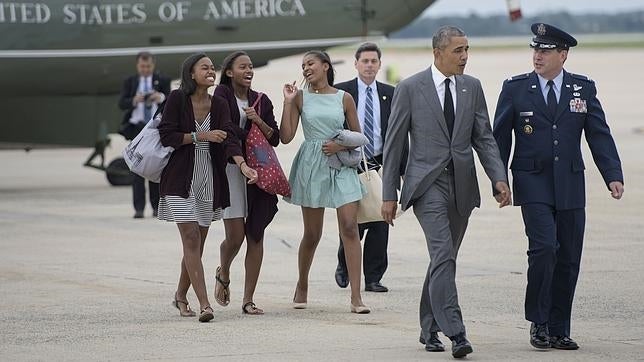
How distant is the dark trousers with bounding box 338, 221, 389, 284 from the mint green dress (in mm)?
994

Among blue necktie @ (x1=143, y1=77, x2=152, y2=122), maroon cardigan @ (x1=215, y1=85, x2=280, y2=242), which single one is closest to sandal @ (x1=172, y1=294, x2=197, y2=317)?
maroon cardigan @ (x1=215, y1=85, x2=280, y2=242)

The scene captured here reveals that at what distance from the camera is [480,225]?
567 inches

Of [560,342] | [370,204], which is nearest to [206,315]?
[370,204]

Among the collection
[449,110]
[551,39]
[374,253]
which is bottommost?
[374,253]

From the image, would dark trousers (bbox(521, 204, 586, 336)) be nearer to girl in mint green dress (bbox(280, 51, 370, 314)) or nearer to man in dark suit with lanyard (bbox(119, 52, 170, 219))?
girl in mint green dress (bbox(280, 51, 370, 314))

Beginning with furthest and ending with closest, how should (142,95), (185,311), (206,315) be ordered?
(142,95)
(185,311)
(206,315)

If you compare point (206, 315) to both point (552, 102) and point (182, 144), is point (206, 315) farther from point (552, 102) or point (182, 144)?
point (552, 102)

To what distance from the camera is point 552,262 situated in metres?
8.05

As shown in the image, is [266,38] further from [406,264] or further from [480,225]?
[406,264]

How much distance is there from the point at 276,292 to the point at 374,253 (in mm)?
738

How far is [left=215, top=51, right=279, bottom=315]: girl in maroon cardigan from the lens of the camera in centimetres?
951

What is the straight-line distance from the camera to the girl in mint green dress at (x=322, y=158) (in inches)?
376

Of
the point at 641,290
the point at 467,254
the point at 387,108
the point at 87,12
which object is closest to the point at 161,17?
the point at 87,12

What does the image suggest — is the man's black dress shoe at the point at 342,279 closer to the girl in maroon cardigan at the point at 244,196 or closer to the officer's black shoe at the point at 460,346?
the girl in maroon cardigan at the point at 244,196
